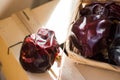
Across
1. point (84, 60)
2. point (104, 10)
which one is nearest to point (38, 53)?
point (84, 60)

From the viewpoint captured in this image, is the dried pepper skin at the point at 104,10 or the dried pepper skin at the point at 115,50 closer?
the dried pepper skin at the point at 115,50

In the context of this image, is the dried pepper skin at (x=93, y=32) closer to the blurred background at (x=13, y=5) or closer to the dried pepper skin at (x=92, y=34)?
the dried pepper skin at (x=92, y=34)

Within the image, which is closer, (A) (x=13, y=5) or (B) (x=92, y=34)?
(B) (x=92, y=34)

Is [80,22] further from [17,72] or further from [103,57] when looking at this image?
[17,72]

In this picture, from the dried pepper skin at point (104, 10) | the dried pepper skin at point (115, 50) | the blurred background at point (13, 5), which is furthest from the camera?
the blurred background at point (13, 5)

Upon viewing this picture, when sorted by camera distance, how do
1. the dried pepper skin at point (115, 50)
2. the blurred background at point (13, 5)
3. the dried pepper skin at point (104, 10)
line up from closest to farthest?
the dried pepper skin at point (115, 50), the dried pepper skin at point (104, 10), the blurred background at point (13, 5)

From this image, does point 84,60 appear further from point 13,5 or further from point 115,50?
point 13,5

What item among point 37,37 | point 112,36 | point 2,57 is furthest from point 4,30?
point 112,36

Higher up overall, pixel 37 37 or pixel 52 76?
pixel 37 37

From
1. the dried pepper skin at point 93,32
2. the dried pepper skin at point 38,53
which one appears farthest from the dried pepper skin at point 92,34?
the dried pepper skin at point 38,53
